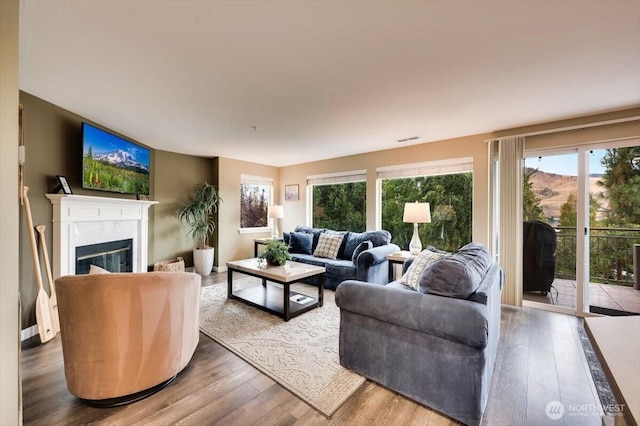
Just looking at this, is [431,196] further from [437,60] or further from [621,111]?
[437,60]

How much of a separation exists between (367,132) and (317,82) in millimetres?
1532

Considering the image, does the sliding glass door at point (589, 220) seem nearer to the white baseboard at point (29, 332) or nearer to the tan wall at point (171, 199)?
the tan wall at point (171, 199)

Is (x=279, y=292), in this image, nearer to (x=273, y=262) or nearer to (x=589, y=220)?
(x=273, y=262)

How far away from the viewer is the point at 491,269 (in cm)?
210

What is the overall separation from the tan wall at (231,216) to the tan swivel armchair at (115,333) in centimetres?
354

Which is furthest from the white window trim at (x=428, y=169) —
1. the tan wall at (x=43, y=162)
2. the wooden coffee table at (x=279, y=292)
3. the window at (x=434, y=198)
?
the tan wall at (x=43, y=162)

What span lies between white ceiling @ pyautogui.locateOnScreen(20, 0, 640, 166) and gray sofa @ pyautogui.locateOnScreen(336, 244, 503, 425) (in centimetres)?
147

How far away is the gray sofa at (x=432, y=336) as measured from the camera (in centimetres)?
145

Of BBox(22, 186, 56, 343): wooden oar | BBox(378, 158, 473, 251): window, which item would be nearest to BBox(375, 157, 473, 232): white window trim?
BBox(378, 158, 473, 251): window

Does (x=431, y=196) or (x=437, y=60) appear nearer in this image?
(x=437, y=60)

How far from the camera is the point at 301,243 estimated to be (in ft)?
16.1

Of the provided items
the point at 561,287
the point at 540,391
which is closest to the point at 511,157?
the point at 561,287

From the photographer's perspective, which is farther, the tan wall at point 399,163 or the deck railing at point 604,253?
the tan wall at point 399,163

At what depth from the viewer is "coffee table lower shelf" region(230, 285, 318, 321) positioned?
303 centimetres
